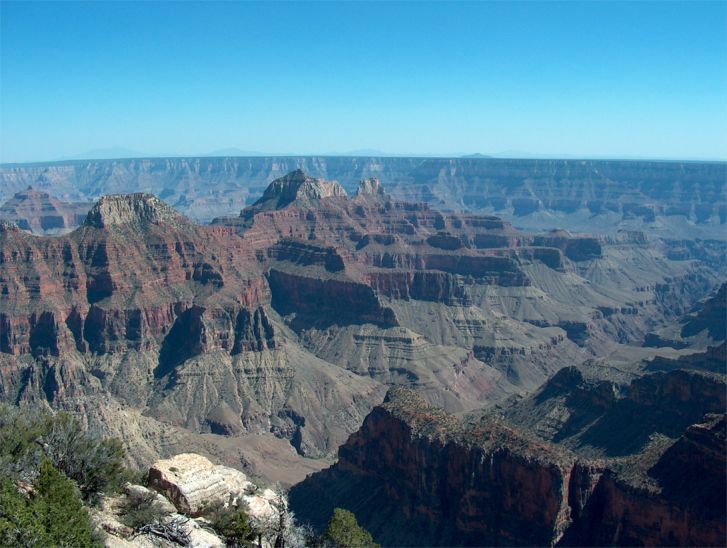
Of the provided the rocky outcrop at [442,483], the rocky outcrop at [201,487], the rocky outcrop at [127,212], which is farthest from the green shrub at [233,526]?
the rocky outcrop at [127,212]

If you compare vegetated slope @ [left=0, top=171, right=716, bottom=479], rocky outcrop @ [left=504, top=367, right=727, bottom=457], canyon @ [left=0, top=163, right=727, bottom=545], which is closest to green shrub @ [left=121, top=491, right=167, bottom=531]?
canyon @ [left=0, top=163, right=727, bottom=545]

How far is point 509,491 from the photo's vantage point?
59.2 m

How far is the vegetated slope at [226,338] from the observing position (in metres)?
109

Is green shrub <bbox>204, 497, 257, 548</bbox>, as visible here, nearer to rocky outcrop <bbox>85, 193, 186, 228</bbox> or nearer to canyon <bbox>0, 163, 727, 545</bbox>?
canyon <bbox>0, 163, 727, 545</bbox>

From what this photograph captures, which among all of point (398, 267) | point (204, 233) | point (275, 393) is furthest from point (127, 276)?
point (398, 267)

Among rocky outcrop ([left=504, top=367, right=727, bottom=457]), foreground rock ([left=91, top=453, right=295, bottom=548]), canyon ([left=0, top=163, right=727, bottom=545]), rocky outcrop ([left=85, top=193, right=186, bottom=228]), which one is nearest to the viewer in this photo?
foreground rock ([left=91, top=453, right=295, bottom=548])

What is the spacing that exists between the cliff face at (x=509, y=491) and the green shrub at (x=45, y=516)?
39.1 metres

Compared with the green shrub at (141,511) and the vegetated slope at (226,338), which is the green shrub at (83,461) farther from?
the vegetated slope at (226,338)

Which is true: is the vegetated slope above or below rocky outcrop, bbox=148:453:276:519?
below

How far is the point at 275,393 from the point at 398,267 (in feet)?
268

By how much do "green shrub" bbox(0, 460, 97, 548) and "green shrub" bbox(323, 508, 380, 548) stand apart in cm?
1762

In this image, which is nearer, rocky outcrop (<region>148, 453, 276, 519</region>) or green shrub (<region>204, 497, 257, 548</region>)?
green shrub (<region>204, 497, 257, 548</region>)

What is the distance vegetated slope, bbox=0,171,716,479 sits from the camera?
359 ft

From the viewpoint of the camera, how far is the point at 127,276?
12875 centimetres
